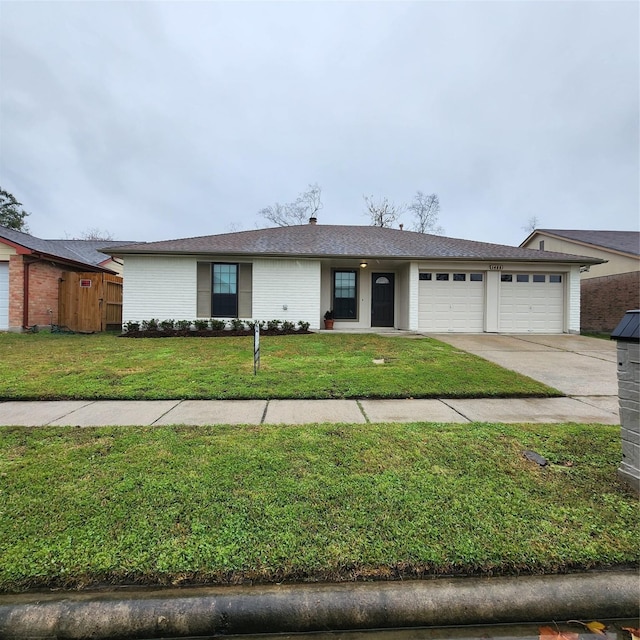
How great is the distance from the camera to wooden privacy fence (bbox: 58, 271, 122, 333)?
1359 cm

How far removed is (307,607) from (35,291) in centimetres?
1579

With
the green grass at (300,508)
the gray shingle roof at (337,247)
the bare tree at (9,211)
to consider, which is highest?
the bare tree at (9,211)

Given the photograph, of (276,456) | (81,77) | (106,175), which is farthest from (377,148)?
(276,456)

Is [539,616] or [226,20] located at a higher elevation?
[226,20]

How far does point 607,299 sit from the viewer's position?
640 inches

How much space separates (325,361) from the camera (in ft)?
24.5

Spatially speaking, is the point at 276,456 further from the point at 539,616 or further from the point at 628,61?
the point at 628,61

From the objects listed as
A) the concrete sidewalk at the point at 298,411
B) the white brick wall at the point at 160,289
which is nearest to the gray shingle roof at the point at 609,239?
the concrete sidewalk at the point at 298,411

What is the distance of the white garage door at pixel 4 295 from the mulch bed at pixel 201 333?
14.5 feet

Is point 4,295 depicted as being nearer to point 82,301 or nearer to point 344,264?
point 82,301

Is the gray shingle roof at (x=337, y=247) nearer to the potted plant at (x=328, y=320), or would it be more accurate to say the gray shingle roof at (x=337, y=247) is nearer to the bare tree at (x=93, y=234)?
the potted plant at (x=328, y=320)

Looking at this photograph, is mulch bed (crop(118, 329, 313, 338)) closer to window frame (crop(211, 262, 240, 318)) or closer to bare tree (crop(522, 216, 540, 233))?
window frame (crop(211, 262, 240, 318))

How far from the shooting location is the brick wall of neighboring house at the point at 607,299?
15008mm

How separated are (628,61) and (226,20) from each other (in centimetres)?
1298
